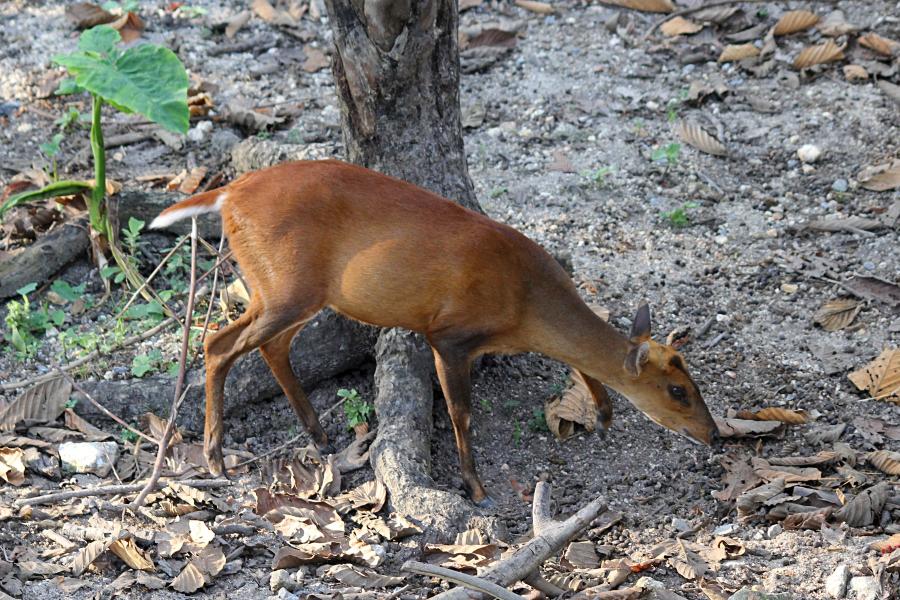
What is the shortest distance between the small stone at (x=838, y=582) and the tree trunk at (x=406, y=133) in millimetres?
1547

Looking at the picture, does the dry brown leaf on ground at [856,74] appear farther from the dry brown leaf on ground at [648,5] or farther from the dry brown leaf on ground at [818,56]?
the dry brown leaf on ground at [648,5]

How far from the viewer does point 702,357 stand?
6227mm

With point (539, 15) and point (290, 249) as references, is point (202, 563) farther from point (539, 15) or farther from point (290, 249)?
point (539, 15)

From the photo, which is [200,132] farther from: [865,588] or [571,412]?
[865,588]

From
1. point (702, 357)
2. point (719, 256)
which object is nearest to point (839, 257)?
point (719, 256)

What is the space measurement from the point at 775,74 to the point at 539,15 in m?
2.04

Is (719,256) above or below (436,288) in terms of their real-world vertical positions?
below

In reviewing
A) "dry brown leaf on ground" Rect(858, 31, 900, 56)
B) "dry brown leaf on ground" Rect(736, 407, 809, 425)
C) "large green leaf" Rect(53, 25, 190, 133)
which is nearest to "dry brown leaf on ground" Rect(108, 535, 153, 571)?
"large green leaf" Rect(53, 25, 190, 133)

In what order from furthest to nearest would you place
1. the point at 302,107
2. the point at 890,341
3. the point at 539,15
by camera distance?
1. the point at 539,15
2. the point at 302,107
3. the point at 890,341

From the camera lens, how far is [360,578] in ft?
14.7

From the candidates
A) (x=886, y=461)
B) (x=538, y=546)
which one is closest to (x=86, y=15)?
(x=538, y=546)

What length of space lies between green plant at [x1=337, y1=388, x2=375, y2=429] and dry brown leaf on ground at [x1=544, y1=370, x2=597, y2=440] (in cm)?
96

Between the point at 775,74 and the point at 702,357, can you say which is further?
the point at 775,74

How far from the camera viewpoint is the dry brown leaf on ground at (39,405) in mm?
5504
